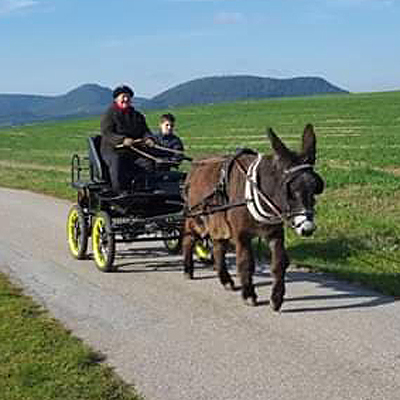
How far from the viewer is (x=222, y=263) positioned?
8.63m

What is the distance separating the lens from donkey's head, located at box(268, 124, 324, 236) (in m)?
7.04

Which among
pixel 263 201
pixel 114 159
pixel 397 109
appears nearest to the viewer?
pixel 263 201

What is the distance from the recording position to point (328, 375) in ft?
18.8

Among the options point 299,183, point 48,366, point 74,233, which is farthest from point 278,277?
point 74,233

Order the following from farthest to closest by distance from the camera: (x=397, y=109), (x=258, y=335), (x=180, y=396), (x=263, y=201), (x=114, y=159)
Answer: (x=397, y=109) < (x=114, y=159) < (x=263, y=201) < (x=258, y=335) < (x=180, y=396)

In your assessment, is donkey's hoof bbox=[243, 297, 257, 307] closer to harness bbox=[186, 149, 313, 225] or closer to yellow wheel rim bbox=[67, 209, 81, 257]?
harness bbox=[186, 149, 313, 225]

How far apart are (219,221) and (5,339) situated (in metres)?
2.59

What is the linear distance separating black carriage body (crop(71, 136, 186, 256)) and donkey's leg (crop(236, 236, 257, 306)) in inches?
76.8

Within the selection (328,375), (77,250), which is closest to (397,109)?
(77,250)

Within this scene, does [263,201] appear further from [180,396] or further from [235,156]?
[180,396]

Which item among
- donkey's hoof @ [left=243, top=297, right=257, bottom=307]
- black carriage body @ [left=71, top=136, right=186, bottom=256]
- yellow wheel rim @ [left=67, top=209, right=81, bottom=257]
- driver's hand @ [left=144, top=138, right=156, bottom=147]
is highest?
driver's hand @ [left=144, top=138, right=156, bottom=147]

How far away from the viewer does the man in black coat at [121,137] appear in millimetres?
10414

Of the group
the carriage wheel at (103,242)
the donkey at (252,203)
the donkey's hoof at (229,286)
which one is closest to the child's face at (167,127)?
the carriage wheel at (103,242)

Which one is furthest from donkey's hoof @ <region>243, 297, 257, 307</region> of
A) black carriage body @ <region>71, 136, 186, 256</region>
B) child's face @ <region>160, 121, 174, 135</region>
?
child's face @ <region>160, 121, 174, 135</region>
